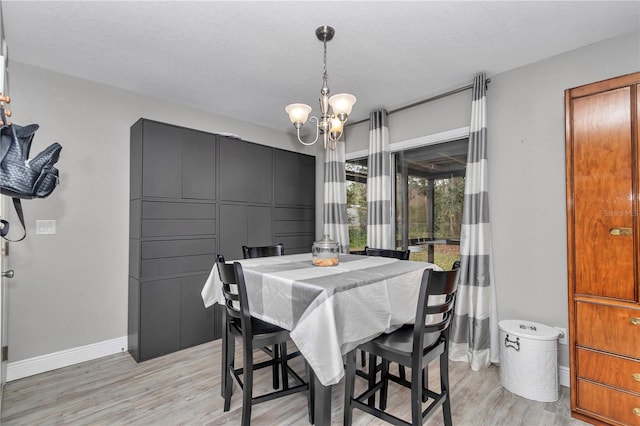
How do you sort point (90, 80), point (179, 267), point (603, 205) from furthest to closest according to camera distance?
point (179, 267) → point (90, 80) → point (603, 205)

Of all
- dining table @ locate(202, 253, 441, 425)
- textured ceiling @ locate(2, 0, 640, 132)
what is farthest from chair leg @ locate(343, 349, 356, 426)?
textured ceiling @ locate(2, 0, 640, 132)

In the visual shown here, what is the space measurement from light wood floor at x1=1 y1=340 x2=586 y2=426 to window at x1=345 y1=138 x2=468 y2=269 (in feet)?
3.96

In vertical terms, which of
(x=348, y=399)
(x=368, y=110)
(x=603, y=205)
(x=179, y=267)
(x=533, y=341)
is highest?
(x=368, y=110)

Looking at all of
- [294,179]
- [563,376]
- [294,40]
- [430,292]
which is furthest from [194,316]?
[563,376]

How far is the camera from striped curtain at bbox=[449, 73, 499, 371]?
274 centimetres

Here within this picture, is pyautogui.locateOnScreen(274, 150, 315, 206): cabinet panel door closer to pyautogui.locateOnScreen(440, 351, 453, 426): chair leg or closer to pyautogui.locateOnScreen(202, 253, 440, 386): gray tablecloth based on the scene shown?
pyautogui.locateOnScreen(202, 253, 440, 386): gray tablecloth

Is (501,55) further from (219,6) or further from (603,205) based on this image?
(219,6)

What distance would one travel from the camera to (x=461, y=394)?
229 centimetres

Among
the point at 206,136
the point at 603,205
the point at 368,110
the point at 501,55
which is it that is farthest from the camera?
the point at 368,110

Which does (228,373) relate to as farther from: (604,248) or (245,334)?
(604,248)

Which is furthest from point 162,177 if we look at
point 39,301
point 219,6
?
point 219,6

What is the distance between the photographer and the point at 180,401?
7.21ft

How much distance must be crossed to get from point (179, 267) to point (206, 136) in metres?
1.39

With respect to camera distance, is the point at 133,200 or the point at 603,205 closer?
the point at 603,205
